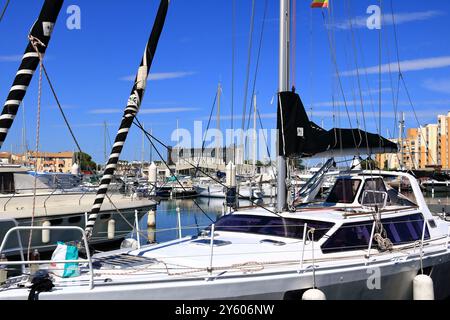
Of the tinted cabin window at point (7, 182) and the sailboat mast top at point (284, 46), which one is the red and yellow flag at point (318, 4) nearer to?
the sailboat mast top at point (284, 46)

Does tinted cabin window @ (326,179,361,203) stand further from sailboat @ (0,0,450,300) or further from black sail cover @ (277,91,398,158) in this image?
black sail cover @ (277,91,398,158)

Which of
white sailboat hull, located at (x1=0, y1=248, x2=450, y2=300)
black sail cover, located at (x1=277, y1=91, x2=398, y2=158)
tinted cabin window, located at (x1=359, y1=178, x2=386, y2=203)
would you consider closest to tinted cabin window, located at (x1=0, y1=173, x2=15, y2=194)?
black sail cover, located at (x1=277, y1=91, x2=398, y2=158)

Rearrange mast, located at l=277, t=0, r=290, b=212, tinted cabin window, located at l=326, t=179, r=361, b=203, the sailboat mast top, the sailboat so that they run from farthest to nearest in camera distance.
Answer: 1. tinted cabin window, located at l=326, t=179, r=361, b=203
2. the sailboat mast top
3. mast, located at l=277, t=0, r=290, b=212
4. the sailboat

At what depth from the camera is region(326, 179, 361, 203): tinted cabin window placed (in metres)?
10.6

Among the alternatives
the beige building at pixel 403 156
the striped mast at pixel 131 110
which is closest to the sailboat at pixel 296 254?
the striped mast at pixel 131 110

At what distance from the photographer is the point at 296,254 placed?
24.9 feet

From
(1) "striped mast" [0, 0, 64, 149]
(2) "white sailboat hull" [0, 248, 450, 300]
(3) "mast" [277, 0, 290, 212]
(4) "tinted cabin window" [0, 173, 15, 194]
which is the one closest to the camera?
(2) "white sailboat hull" [0, 248, 450, 300]

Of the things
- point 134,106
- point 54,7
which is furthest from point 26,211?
point 54,7

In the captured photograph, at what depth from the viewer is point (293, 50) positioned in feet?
33.9

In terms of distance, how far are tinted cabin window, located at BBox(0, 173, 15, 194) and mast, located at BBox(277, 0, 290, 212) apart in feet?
45.4

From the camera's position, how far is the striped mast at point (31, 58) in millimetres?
6457

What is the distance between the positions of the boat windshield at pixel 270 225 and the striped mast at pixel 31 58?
4.54 metres

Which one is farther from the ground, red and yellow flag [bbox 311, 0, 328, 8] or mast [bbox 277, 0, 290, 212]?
red and yellow flag [bbox 311, 0, 328, 8]
